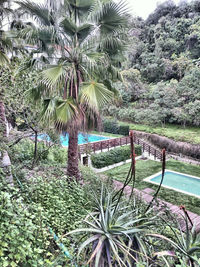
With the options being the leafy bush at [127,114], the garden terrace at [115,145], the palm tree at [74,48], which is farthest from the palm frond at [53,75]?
the leafy bush at [127,114]

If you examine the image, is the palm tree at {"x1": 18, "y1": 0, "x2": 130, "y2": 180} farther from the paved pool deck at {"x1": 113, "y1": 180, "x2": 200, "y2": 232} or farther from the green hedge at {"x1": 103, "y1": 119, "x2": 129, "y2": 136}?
the green hedge at {"x1": 103, "y1": 119, "x2": 129, "y2": 136}

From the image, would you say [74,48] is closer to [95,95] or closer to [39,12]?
[39,12]

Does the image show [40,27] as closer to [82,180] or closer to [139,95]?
[82,180]

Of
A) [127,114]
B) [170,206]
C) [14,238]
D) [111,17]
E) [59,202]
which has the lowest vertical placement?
[170,206]

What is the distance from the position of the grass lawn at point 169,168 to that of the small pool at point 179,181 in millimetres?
441

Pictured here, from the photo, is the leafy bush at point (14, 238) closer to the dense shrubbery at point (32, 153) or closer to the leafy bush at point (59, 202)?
the leafy bush at point (59, 202)

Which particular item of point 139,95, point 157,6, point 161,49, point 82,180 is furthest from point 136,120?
point 157,6

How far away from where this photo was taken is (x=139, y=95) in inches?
796

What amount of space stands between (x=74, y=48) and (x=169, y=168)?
9.02 meters

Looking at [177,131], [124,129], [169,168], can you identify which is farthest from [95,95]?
[124,129]

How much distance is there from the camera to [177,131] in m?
15.1

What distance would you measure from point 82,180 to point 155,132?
39.2 ft

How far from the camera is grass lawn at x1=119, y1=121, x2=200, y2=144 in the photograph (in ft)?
44.2

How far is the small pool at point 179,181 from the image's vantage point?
27.8 ft
